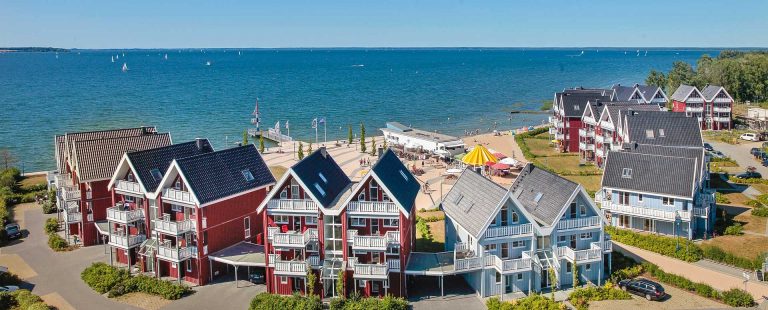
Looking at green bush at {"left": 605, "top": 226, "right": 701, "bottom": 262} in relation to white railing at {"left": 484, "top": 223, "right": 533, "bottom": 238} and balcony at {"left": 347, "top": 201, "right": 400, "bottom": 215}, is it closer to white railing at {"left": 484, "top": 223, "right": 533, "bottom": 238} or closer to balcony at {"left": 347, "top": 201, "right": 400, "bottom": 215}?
white railing at {"left": 484, "top": 223, "right": 533, "bottom": 238}

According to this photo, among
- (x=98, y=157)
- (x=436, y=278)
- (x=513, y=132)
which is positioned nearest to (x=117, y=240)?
(x=98, y=157)

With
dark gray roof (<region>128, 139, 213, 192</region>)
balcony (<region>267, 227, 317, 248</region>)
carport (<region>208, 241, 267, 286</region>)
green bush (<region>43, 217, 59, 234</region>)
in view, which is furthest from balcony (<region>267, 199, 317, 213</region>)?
green bush (<region>43, 217, 59, 234</region>)

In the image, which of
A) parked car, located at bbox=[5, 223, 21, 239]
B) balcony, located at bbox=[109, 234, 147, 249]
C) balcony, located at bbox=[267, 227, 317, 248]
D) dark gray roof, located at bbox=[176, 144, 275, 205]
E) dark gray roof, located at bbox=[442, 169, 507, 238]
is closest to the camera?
dark gray roof, located at bbox=[442, 169, 507, 238]

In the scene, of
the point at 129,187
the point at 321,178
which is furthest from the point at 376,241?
the point at 129,187

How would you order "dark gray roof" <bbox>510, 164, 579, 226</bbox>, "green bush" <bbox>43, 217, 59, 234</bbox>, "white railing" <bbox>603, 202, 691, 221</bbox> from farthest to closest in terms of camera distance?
"green bush" <bbox>43, 217, 59, 234</bbox>
"white railing" <bbox>603, 202, 691, 221</bbox>
"dark gray roof" <bbox>510, 164, 579, 226</bbox>

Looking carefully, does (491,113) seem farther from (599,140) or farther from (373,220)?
(373,220)

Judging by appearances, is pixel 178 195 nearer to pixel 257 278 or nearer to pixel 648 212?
pixel 257 278

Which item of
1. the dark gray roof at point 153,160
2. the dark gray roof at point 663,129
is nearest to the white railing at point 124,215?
the dark gray roof at point 153,160

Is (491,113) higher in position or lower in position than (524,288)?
higher
